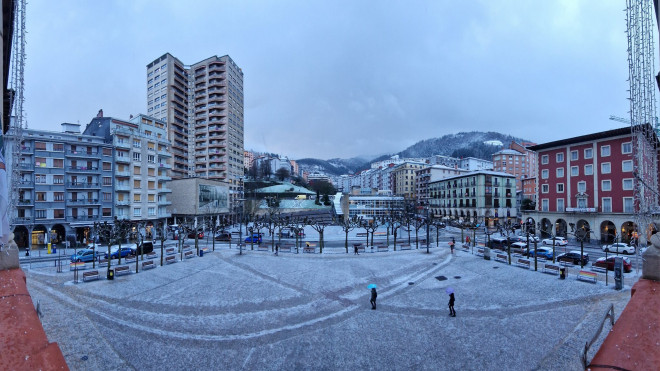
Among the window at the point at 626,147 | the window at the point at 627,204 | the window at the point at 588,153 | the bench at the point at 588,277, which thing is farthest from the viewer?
the window at the point at 588,153

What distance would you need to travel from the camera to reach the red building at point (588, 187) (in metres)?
37.5

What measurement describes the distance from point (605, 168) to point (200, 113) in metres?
87.5

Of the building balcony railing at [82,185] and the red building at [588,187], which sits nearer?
the red building at [588,187]

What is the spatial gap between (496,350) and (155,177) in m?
51.7

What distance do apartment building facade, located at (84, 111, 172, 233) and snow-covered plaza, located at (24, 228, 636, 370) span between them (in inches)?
865

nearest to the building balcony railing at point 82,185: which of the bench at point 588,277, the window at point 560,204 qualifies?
the bench at point 588,277

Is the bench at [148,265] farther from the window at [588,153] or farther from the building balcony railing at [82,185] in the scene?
the window at [588,153]

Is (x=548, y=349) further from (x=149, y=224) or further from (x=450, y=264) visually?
(x=149, y=224)

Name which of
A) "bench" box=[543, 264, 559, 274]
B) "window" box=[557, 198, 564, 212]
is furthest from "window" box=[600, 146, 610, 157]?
"bench" box=[543, 264, 559, 274]

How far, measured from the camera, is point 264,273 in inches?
914

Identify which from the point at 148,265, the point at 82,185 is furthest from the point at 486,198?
the point at 82,185

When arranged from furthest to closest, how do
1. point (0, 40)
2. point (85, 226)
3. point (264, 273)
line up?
point (85, 226) → point (264, 273) → point (0, 40)

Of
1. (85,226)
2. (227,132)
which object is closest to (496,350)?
(85,226)

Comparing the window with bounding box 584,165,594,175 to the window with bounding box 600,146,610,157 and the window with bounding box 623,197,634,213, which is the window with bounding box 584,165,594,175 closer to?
the window with bounding box 600,146,610,157
